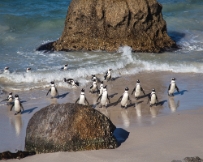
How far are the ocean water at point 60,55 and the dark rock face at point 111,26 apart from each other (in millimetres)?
541

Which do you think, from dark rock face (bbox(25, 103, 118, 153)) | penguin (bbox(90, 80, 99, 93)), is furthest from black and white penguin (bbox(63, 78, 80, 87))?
dark rock face (bbox(25, 103, 118, 153))

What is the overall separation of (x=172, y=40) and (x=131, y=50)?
269 cm

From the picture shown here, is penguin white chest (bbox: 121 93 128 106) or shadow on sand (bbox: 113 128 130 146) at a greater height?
penguin white chest (bbox: 121 93 128 106)

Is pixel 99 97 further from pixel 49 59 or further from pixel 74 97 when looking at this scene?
pixel 49 59

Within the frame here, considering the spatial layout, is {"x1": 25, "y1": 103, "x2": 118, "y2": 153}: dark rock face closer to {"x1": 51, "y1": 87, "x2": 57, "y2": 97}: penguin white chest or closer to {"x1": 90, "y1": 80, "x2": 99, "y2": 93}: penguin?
{"x1": 51, "y1": 87, "x2": 57, "y2": 97}: penguin white chest

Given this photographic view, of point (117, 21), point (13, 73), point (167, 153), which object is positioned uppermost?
point (117, 21)

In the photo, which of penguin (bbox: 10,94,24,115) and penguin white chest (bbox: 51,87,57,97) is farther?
penguin white chest (bbox: 51,87,57,97)

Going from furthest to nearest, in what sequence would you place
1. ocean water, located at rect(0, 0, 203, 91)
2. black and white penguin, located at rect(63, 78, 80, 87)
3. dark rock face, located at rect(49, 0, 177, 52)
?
dark rock face, located at rect(49, 0, 177, 52) → ocean water, located at rect(0, 0, 203, 91) → black and white penguin, located at rect(63, 78, 80, 87)

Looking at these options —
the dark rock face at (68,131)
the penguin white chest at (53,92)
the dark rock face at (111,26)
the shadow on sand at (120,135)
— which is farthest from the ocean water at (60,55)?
the dark rock face at (68,131)

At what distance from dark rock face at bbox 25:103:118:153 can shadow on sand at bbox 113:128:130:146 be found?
23.0 inches

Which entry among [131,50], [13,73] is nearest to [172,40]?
[131,50]

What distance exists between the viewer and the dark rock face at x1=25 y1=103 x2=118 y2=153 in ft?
37.2

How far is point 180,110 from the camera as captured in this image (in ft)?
49.7

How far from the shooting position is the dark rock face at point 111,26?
2280cm
